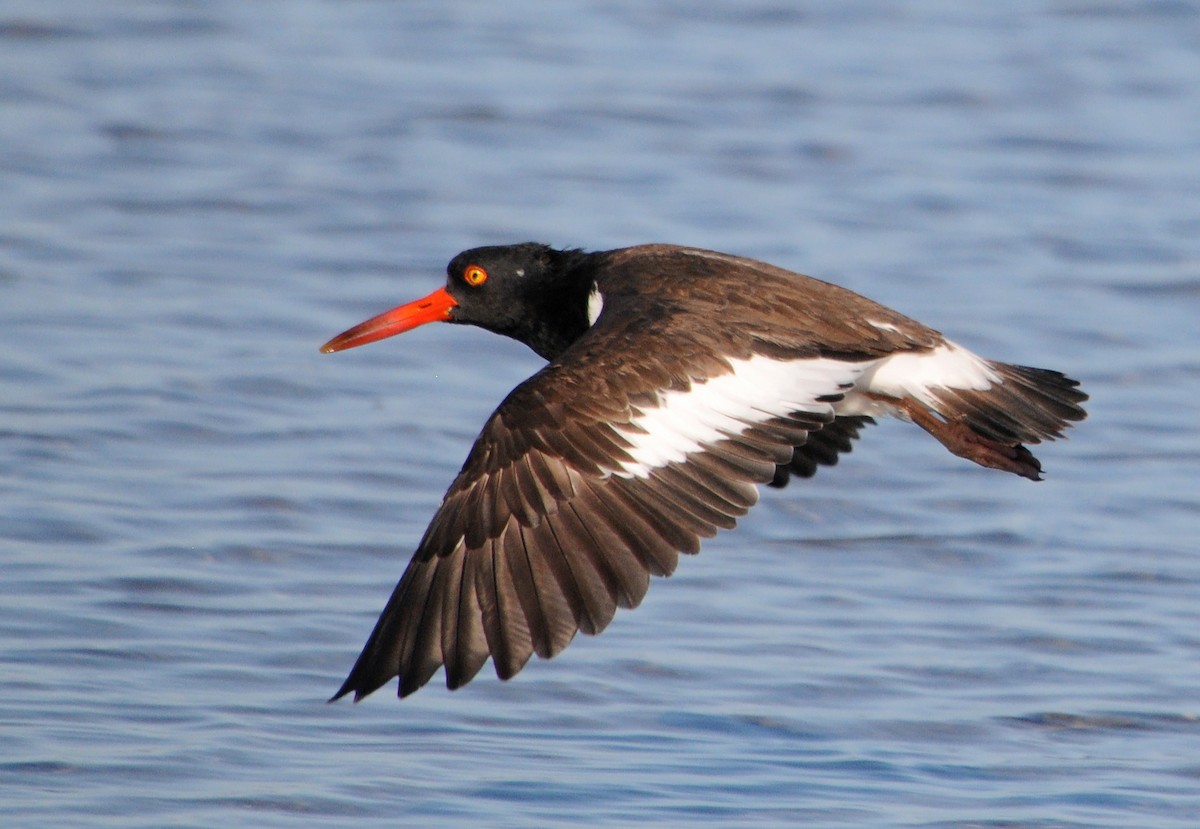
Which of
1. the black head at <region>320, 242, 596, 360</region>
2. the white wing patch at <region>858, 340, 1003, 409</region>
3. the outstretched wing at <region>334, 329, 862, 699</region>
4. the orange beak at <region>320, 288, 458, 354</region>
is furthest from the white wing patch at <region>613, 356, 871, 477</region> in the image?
the orange beak at <region>320, 288, 458, 354</region>

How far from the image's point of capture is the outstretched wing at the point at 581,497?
5.25m

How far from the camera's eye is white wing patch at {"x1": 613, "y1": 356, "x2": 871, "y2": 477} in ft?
18.6

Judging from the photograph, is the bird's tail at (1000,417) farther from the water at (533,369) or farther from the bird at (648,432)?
the water at (533,369)

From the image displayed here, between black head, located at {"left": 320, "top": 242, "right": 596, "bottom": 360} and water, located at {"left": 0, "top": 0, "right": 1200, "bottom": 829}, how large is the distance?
915 mm

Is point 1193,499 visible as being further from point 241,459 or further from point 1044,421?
point 241,459

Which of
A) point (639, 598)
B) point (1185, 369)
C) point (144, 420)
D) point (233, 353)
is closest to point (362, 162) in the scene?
point (233, 353)

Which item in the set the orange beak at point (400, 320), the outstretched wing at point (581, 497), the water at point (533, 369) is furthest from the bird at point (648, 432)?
the water at point (533, 369)

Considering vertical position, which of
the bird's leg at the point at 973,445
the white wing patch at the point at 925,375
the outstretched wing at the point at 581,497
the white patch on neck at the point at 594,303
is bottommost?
the outstretched wing at the point at 581,497

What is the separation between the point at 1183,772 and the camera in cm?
662

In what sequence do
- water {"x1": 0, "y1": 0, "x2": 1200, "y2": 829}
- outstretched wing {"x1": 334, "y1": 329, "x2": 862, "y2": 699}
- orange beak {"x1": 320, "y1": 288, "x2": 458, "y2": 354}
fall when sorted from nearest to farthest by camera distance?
outstretched wing {"x1": 334, "y1": 329, "x2": 862, "y2": 699} < water {"x1": 0, "y1": 0, "x2": 1200, "y2": 829} < orange beak {"x1": 320, "y1": 288, "x2": 458, "y2": 354}

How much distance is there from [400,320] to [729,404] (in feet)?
6.58

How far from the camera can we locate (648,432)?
5.71 m

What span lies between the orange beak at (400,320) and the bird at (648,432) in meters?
0.56

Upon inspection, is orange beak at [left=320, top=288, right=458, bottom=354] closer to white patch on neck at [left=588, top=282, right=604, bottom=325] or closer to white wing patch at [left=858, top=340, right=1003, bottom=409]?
white patch on neck at [left=588, top=282, right=604, bottom=325]
